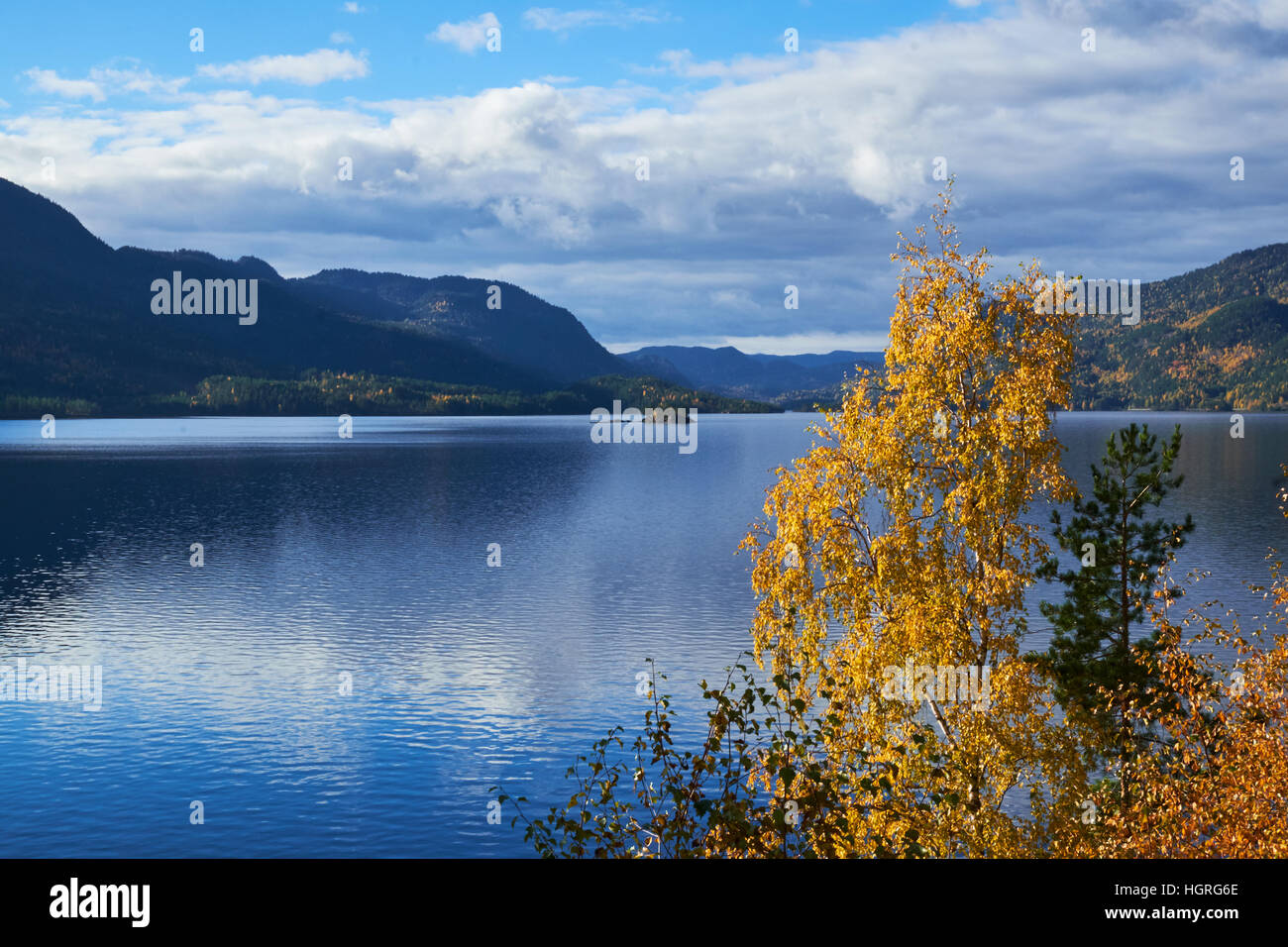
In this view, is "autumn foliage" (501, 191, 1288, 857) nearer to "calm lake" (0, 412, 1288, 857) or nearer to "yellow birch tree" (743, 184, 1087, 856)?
"yellow birch tree" (743, 184, 1087, 856)

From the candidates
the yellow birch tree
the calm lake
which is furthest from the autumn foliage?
the calm lake

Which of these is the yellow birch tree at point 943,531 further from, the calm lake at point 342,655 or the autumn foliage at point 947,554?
the calm lake at point 342,655

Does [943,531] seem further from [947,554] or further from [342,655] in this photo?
[342,655]

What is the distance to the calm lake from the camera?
48094 mm

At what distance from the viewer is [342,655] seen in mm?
77812

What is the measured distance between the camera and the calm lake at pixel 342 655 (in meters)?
48.1

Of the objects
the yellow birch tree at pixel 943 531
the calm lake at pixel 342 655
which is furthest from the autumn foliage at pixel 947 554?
the calm lake at pixel 342 655

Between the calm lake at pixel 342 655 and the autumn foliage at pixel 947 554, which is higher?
the autumn foliage at pixel 947 554

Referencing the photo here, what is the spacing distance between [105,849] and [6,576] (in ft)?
250

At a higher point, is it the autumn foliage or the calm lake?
the autumn foliage

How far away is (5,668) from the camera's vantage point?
238 feet

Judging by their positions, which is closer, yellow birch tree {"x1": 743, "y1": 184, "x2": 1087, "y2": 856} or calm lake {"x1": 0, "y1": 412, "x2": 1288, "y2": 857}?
yellow birch tree {"x1": 743, "y1": 184, "x2": 1087, "y2": 856}

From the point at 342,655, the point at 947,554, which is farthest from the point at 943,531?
the point at 342,655
